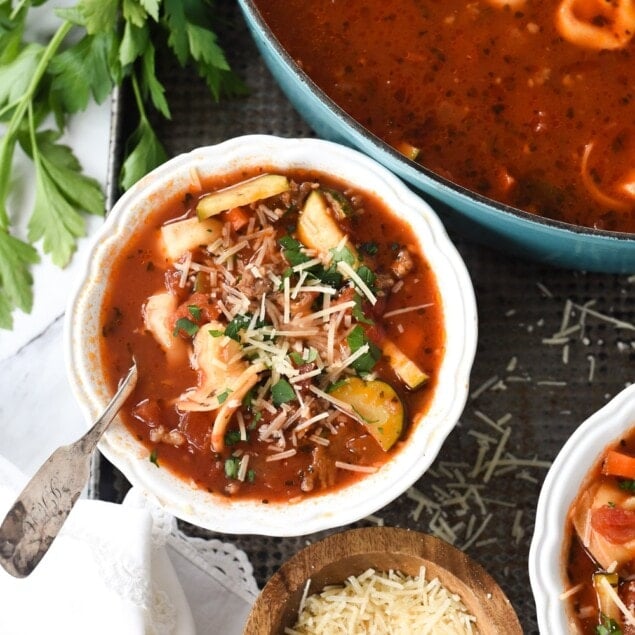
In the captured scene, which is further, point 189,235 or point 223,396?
point 189,235

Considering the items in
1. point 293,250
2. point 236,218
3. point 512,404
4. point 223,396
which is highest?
point 236,218

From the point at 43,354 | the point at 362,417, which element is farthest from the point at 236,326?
the point at 43,354

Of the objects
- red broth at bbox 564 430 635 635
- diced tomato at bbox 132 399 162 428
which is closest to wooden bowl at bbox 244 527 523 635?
red broth at bbox 564 430 635 635

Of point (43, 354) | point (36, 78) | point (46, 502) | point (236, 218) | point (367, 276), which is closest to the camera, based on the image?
point (46, 502)

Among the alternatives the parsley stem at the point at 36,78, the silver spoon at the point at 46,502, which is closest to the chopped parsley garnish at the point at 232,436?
the silver spoon at the point at 46,502

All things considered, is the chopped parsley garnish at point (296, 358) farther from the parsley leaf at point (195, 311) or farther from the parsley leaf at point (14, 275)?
the parsley leaf at point (14, 275)

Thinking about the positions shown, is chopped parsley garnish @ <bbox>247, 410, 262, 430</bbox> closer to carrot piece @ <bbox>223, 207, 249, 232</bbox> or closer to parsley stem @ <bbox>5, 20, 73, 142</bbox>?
carrot piece @ <bbox>223, 207, 249, 232</bbox>

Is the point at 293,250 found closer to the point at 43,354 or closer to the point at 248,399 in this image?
the point at 248,399
